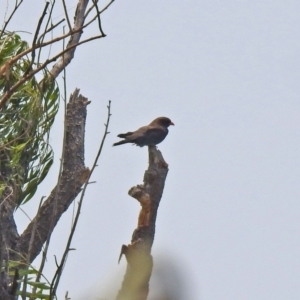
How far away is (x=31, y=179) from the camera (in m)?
5.79

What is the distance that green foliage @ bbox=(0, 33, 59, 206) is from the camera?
4.80m

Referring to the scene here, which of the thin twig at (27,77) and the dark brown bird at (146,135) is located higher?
the dark brown bird at (146,135)

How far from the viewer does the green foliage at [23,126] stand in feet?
15.8

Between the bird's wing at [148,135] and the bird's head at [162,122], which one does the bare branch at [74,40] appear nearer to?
the bird's wing at [148,135]

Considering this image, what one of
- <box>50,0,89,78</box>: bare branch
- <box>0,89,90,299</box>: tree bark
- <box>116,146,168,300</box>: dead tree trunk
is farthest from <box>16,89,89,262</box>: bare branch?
<box>116,146,168,300</box>: dead tree trunk

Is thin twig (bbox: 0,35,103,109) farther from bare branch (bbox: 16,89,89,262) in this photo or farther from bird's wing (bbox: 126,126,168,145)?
bird's wing (bbox: 126,126,168,145)

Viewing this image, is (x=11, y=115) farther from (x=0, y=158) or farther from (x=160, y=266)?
(x=160, y=266)

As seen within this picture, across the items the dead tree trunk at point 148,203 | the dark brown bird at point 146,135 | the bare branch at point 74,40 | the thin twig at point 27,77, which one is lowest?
the thin twig at point 27,77

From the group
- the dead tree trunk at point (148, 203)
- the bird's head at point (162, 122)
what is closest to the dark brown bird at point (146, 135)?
the bird's head at point (162, 122)

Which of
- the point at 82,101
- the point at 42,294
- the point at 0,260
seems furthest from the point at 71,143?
the point at 0,260

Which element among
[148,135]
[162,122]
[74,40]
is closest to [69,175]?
[74,40]

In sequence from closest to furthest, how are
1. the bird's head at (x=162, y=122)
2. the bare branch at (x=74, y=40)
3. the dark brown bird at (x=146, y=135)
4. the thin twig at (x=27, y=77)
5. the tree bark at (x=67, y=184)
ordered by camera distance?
the thin twig at (x=27, y=77), the bare branch at (x=74, y=40), the tree bark at (x=67, y=184), the dark brown bird at (x=146, y=135), the bird's head at (x=162, y=122)

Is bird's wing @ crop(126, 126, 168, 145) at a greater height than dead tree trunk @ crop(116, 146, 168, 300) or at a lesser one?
greater

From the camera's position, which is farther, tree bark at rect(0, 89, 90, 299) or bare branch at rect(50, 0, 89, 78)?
tree bark at rect(0, 89, 90, 299)
